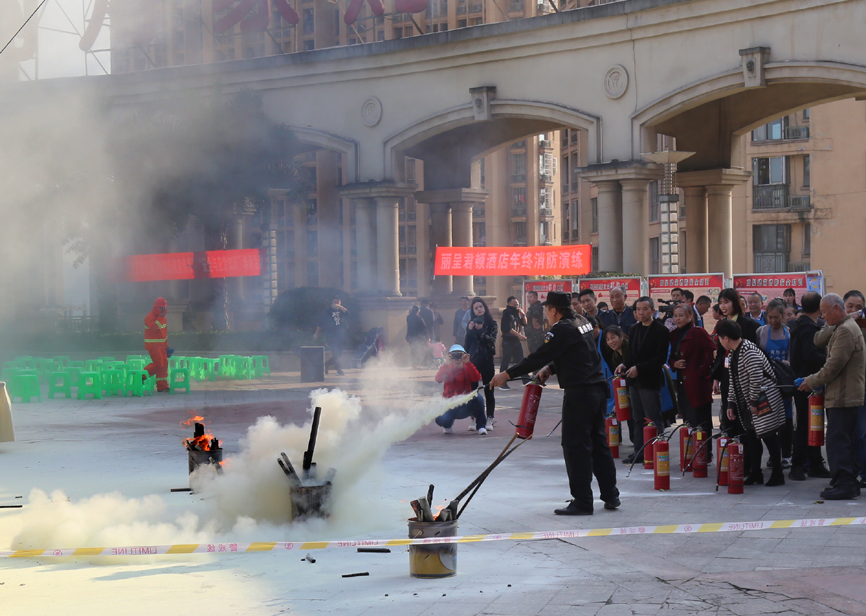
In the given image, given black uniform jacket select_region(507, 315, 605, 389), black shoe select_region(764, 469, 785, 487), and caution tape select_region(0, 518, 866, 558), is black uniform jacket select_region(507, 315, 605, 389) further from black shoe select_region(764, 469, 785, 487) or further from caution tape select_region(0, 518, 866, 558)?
black shoe select_region(764, 469, 785, 487)

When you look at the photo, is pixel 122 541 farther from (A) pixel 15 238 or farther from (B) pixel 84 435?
(A) pixel 15 238

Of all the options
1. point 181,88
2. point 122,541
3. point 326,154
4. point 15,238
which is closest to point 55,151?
point 15,238

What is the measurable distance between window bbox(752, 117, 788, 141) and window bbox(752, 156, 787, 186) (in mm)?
866

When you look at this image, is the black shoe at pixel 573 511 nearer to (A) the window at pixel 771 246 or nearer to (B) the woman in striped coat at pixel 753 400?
(B) the woman in striped coat at pixel 753 400

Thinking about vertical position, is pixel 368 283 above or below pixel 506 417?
above

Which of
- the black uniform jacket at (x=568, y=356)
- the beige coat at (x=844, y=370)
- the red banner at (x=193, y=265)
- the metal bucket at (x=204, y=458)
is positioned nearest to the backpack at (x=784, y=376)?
the beige coat at (x=844, y=370)

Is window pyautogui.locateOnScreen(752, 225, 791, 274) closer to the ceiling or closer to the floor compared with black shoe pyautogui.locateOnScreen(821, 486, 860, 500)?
closer to the ceiling

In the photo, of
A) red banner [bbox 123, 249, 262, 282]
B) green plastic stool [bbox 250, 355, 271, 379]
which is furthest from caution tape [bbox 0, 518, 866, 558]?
red banner [bbox 123, 249, 262, 282]

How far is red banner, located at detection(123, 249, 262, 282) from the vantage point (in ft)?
75.0

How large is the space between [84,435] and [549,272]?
35.9 feet

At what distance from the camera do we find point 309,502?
6207 mm

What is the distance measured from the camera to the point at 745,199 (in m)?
40.9

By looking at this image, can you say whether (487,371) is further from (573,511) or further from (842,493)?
(842,493)

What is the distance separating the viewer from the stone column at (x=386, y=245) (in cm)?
2148
